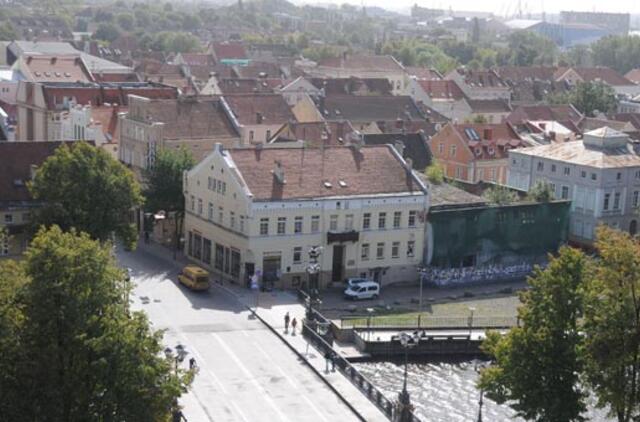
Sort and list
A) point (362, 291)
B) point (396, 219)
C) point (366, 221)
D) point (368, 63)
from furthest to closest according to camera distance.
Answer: point (368, 63)
point (396, 219)
point (366, 221)
point (362, 291)

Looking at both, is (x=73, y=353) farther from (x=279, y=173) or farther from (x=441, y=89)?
(x=441, y=89)

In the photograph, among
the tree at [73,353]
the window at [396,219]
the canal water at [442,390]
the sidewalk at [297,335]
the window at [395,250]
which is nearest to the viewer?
the tree at [73,353]

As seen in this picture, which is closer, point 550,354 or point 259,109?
point 550,354

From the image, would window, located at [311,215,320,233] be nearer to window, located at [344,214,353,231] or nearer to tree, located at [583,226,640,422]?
window, located at [344,214,353,231]

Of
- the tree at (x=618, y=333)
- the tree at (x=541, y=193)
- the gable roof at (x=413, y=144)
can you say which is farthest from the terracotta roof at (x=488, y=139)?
the tree at (x=618, y=333)

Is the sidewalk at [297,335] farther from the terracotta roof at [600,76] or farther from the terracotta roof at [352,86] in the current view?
the terracotta roof at [600,76]

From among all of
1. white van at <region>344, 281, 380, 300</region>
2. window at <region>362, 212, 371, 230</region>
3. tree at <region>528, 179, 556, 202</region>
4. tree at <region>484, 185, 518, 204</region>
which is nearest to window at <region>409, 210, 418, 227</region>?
window at <region>362, 212, 371, 230</region>

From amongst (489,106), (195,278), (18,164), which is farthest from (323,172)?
(489,106)
